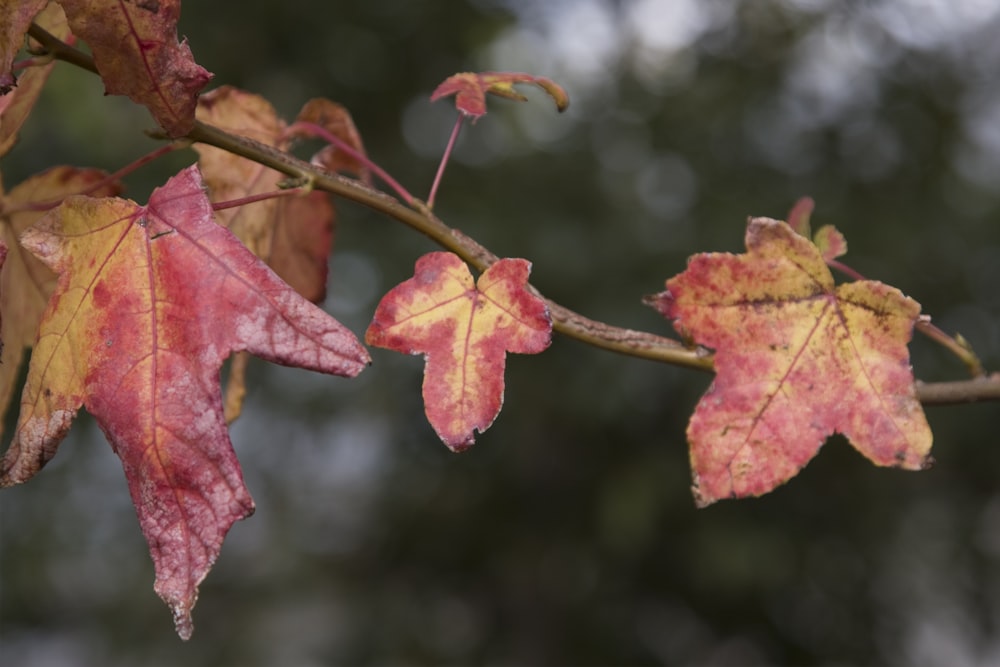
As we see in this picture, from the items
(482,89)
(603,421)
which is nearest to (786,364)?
(482,89)

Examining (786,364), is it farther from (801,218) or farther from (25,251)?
(25,251)

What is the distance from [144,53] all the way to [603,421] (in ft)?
10.2

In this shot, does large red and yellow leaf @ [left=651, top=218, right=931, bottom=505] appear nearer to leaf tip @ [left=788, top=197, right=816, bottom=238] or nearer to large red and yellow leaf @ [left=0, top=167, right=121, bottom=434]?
leaf tip @ [left=788, top=197, right=816, bottom=238]

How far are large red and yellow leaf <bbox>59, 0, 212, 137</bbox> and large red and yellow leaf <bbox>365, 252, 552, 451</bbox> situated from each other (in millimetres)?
176

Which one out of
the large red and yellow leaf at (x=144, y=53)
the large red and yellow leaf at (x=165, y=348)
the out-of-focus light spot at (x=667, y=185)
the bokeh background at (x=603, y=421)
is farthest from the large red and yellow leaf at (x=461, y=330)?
the out-of-focus light spot at (x=667, y=185)

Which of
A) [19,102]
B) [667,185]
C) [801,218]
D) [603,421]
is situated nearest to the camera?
[19,102]

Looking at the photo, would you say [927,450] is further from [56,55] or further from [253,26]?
[253,26]

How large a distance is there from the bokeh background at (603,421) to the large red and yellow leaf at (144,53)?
3.01 m

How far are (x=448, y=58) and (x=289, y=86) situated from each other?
0.76 meters

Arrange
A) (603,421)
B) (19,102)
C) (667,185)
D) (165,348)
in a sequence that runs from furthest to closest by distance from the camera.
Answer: (667,185) → (603,421) → (19,102) → (165,348)

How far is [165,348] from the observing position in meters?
0.56

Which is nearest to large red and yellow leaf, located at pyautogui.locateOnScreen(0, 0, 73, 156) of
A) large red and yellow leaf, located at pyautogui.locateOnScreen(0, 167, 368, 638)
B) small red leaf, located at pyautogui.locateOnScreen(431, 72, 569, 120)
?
large red and yellow leaf, located at pyautogui.locateOnScreen(0, 167, 368, 638)

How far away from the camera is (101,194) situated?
78 centimetres

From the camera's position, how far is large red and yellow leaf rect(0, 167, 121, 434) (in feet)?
2.47
